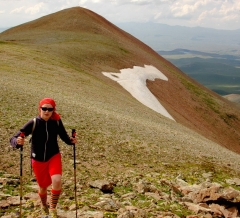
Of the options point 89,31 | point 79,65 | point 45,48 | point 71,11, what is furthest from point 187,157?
point 71,11

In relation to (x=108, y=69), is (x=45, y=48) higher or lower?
higher

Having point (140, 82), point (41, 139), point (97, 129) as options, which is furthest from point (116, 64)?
point (41, 139)

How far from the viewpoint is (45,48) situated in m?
66.1

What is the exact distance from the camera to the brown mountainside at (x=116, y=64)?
59.4 metres

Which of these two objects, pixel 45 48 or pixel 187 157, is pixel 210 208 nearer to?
pixel 187 157

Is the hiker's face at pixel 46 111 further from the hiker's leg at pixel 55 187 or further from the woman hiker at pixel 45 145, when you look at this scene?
the hiker's leg at pixel 55 187

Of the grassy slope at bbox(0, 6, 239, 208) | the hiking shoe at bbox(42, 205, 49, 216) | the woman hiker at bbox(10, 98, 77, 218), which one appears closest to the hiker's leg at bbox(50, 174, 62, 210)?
the woman hiker at bbox(10, 98, 77, 218)

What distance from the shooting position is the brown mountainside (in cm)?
5943

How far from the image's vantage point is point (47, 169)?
9633 mm

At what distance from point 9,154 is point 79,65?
1799 inches

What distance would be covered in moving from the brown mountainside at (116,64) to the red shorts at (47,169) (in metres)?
43.4

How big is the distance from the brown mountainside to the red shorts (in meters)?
43.4

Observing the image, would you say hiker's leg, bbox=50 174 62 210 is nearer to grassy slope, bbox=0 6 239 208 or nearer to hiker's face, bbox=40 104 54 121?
hiker's face, bbox=40 104 54 121

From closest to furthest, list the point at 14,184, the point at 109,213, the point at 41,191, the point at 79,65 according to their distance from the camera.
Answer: the point at 41,191 → the point at 109,213 → the point at 14,184 → the point at 79,65
